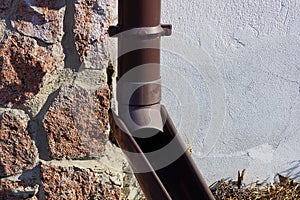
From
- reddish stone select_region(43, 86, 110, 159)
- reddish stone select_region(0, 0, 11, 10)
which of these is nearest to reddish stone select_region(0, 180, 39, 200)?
reddish stone select_region(43, 86, 110, 159)

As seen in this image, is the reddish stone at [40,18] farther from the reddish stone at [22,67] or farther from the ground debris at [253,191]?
the ground debris at [253,191]

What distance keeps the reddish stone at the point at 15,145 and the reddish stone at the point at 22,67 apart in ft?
0.15

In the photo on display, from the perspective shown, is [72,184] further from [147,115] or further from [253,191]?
[253,191]

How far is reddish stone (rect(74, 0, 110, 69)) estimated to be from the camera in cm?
146

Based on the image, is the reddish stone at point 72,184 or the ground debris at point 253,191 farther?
the ground debris at point 253,191

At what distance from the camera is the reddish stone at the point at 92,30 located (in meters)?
1.46

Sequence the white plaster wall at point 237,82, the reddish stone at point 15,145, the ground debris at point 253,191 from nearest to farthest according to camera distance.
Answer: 1. the reddish stone at point 15,145
2. the white plaster wall at point 237,82
3. the ground debris at point 253,191

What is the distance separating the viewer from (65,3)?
144 centimetres

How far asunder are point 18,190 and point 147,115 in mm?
431

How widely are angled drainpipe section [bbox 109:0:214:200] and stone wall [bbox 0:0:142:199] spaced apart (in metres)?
0.05

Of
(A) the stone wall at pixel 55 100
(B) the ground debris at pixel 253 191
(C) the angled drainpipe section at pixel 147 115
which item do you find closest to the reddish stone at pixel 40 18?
(A) the stone wall at pixel 55 100

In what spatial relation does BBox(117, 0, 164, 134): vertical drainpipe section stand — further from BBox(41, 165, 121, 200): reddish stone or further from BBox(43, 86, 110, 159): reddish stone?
BBox(41, 165, 121, 200): reddish stone

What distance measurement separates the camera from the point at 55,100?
4.96 ft

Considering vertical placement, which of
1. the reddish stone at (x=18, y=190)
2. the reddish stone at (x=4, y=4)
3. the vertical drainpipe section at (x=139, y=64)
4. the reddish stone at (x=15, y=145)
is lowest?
the reddish stone at (x=18, y=190)
